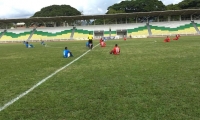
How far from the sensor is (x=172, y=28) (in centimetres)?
5216

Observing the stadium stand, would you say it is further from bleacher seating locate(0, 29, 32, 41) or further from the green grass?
the green grass

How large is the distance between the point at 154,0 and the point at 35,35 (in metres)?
44.6

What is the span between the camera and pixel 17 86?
21.4 ft

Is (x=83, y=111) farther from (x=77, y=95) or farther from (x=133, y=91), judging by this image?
(x=133, y=91)

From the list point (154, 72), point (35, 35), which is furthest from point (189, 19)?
point (154, 72)

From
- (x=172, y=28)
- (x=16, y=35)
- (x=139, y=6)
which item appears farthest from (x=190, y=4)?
(x=16, y=35)

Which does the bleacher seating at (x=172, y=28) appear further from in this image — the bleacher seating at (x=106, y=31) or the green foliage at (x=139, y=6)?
the green foliage at (x=139, y=6)

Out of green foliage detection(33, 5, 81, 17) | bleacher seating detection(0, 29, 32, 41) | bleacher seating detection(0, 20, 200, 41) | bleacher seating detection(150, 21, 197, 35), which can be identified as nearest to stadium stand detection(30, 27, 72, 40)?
bleacher seating detection(0, 20, 200, 41)

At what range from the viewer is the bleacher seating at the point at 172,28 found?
5009 centimetres

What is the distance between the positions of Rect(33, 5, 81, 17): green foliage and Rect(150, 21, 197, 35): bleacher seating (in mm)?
50120

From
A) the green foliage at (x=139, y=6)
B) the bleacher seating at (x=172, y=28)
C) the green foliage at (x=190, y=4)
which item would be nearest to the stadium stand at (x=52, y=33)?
the bleacher seating at (x=172, y=28)

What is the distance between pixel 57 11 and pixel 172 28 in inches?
2240

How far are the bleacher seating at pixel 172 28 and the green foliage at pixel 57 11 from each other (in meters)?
50.1

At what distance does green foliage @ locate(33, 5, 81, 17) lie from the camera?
94.5 metres
